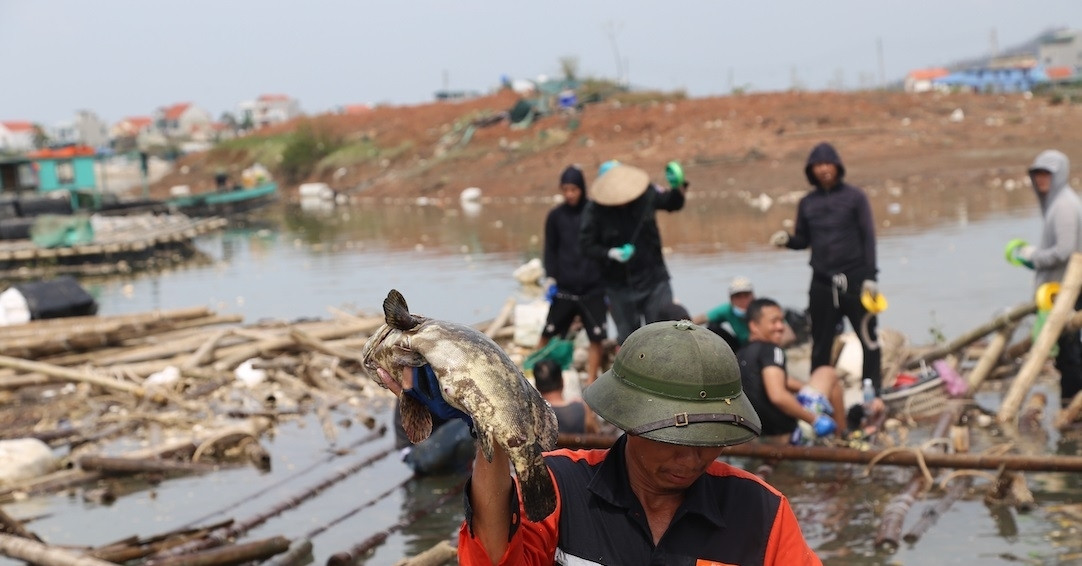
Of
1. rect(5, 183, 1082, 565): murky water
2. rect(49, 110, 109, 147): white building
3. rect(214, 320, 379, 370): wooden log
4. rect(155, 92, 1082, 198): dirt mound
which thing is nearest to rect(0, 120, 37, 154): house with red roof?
rect(49, 110, 109, 147): white building

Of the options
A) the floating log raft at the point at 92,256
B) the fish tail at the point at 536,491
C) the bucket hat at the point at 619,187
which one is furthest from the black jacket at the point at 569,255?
the floating log raft at the point at 92,256

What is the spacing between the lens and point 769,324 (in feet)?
24.5

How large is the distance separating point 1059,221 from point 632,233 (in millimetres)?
2869

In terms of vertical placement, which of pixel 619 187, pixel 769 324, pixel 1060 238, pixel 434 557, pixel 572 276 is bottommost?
pixel 434 557

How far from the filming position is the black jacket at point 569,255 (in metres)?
9.49

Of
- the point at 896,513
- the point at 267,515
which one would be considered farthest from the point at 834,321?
the point at 267,515

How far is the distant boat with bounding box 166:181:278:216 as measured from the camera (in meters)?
44.0

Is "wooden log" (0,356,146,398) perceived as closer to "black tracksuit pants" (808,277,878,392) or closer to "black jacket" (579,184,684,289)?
"black jacket" (579,184,684,289)

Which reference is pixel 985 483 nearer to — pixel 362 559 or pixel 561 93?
pixel 362 559

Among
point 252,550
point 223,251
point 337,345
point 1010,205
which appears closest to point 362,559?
point 252,550

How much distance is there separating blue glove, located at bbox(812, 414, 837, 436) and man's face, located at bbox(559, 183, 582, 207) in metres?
2.81

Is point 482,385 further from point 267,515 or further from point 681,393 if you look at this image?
point 267,515

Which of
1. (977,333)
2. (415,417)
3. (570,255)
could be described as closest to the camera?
(415,417)

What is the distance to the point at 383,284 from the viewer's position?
19.5m
